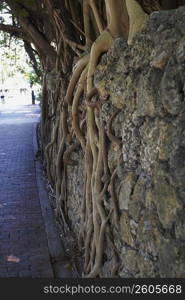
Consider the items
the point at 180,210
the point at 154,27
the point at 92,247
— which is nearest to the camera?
the point at 180,210

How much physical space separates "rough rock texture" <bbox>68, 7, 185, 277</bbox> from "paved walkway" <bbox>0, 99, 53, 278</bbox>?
133cm

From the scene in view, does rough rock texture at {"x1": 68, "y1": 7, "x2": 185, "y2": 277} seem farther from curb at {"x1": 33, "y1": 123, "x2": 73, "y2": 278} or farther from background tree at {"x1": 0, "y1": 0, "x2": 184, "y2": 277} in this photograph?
curb at {"x1": 33, "y1": 123, "x2": 73, "y2": 278}

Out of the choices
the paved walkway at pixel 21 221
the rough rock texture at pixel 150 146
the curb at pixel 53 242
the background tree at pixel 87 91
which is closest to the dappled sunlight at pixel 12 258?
the paved walkway at pixel 21 221

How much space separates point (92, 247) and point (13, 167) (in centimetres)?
584

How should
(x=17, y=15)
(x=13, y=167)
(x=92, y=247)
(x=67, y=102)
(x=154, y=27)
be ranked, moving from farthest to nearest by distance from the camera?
1. (x=13, y=167)
2. (x=17, y=15)
3. (x=67, y=102)
4. (x=92, y=247)
5. (x=154, y=27)

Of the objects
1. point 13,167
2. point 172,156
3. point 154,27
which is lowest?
point 13,167

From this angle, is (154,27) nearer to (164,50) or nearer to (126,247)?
(164,50)

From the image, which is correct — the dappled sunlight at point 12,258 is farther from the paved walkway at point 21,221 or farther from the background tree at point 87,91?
the background tree at point 87,91

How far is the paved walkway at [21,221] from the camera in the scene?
14.3ft

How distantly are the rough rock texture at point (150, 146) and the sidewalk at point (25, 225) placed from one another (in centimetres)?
133

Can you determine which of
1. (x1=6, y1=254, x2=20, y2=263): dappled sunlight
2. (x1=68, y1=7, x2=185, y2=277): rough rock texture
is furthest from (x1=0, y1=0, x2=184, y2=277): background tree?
(x1=6, y1=254, x2=20, y2=263): dappled sunlight

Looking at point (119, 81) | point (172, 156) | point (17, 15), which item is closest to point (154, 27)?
point (119, 81)

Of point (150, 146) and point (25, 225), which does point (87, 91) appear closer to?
point (150, 146)

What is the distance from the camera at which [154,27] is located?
2.50 meters
